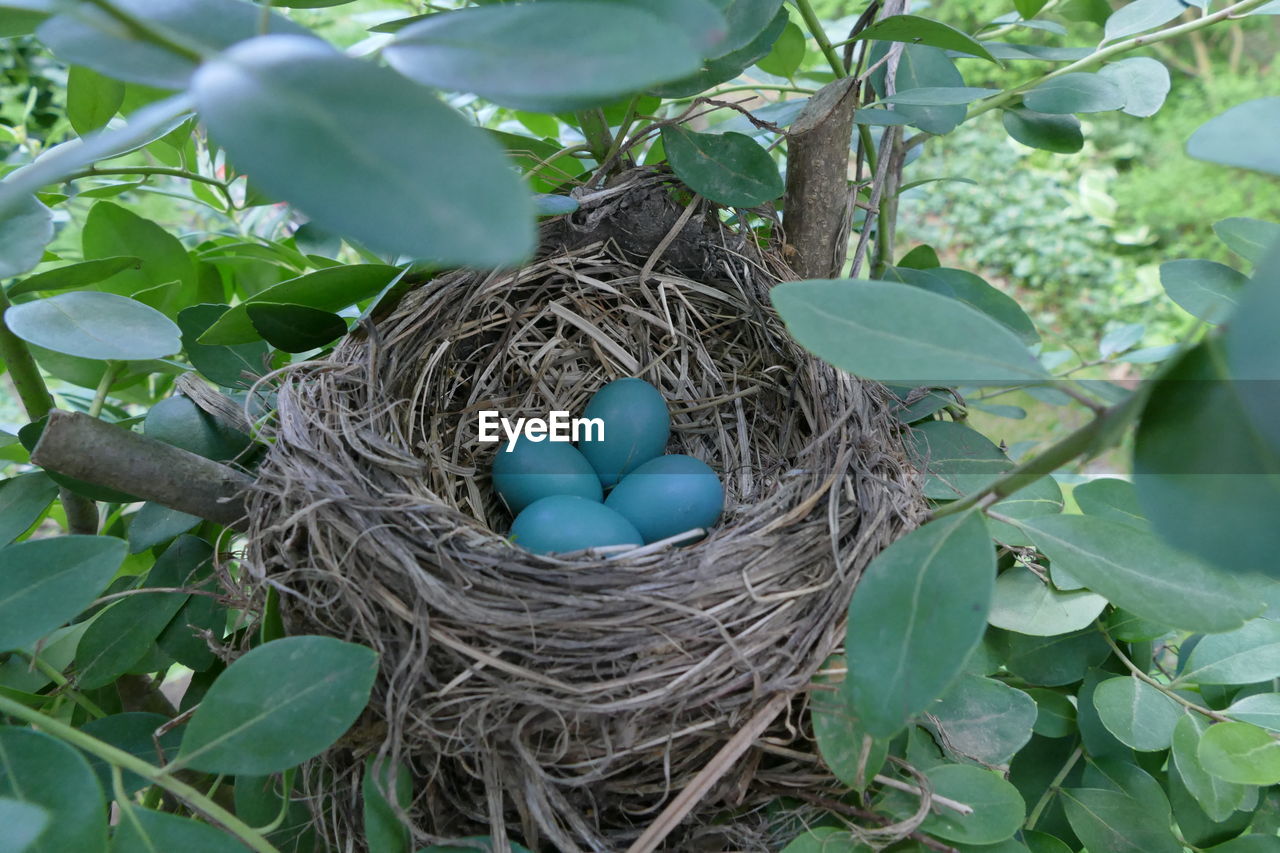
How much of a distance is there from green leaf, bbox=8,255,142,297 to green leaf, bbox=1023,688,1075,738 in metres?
0.69

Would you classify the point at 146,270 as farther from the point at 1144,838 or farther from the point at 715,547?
the point at 1144,838

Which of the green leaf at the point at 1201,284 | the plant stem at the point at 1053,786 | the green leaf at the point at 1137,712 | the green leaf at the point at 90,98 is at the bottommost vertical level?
the plant stem at the point at 1053,786

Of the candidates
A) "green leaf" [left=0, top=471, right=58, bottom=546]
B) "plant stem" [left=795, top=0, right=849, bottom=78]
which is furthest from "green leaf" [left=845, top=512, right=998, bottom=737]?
"green leaf" [left=0, top=471, right=58, bottom=546]

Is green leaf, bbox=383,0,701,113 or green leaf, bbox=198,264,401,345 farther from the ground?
green leaf, bbox=383,0,701,113

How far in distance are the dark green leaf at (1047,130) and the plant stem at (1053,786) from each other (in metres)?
0.46

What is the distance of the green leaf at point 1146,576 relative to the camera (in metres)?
0.43

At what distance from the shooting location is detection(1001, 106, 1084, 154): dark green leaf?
69 cm

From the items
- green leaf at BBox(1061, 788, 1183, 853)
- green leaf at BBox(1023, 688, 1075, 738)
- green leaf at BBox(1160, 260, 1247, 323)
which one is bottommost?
green leaf at BBox(1061, 788, 1183, 853)

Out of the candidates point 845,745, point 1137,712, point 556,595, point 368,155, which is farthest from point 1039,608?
point 368,155

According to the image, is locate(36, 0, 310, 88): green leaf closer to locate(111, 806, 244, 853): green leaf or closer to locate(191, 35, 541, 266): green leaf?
locate(191, 35, 541, 266): green leaf

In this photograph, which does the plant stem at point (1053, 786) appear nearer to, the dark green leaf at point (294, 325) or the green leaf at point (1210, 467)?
the green leaf at point (1210, 467)

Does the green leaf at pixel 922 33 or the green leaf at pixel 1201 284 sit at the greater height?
the green leaf at pixel 922 33

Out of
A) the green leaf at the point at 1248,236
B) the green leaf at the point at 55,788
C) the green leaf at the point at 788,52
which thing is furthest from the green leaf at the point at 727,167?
the green leaf at the point at 55,788

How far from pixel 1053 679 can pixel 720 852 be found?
268mm
